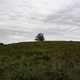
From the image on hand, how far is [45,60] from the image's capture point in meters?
25.0

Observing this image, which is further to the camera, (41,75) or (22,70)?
(22,70)

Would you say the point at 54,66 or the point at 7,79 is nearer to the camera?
the point at 7,79

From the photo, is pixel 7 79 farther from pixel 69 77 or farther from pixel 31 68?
pixel 69 77

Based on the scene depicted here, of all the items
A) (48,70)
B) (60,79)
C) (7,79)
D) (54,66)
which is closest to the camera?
(60,79)

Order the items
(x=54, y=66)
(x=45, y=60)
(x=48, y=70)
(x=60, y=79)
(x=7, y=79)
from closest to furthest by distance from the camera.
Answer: (x=60, y=79), (x=7, y=79), (x=48, y=70), (x=54, y=66), (x=45, y=60)

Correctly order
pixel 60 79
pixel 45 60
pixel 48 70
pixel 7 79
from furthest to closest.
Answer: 1. pixel 45 60
2. pixel 48 70
3. pixel 7 79
4. pixel 60 79

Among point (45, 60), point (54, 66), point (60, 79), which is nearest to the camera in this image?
point (60, 79)

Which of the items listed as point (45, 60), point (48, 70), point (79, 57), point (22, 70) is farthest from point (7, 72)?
point (79, 57)

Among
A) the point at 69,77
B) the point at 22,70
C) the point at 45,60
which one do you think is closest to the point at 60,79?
the point at 69,77

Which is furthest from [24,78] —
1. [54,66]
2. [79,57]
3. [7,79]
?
[79,57]

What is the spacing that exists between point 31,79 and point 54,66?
15.4 feet

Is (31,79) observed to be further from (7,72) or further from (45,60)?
(45,60)

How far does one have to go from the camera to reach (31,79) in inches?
700

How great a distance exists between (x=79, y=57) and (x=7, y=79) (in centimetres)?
990
